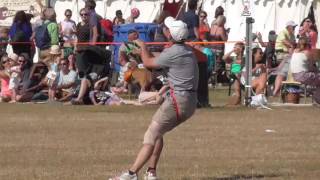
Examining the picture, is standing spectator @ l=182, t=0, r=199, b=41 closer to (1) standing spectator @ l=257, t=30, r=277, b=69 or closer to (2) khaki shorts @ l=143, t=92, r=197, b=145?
(1) standing spectator @ l=257, t=30, r=277, b=69

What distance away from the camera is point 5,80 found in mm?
25328

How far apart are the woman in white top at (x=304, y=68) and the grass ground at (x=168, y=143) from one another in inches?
47.1

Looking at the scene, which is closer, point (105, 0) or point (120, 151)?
point (120, 151)

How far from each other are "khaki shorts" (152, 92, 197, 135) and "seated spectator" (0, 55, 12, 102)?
544 inches

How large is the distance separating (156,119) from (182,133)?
587cm

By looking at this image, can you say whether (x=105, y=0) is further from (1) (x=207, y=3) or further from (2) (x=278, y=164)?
(2) (x=278, y=164)

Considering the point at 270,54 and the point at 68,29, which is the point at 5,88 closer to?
the point at 68,29

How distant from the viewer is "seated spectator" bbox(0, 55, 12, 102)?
24.7m

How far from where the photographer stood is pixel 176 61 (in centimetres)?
1125

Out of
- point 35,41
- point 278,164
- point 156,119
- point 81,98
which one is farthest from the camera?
point 35,41

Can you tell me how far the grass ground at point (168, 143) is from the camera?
12336 millimetres

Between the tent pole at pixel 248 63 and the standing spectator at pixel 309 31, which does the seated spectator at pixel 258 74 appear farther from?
the standing spectator at pixel 309 31

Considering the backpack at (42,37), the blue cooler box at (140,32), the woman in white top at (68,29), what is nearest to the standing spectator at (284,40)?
the blue cooler box at (140,32)

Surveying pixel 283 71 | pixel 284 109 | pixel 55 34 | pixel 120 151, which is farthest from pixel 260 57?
pixel 120 151
